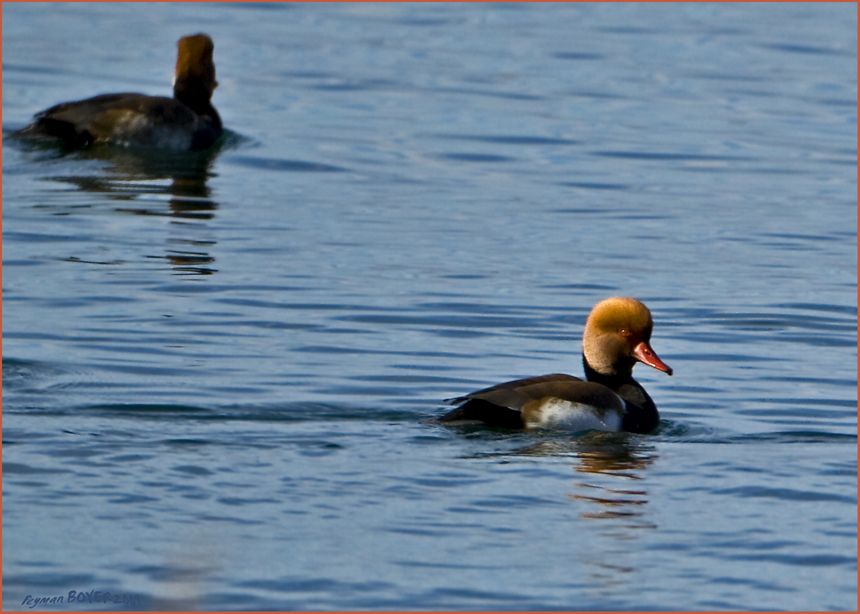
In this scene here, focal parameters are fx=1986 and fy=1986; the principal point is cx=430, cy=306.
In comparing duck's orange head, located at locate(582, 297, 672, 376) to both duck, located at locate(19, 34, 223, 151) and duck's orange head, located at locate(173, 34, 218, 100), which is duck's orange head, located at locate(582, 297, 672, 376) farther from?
duck's orange head, located at locate(173, 34, 218, 100)

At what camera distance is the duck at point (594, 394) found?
9953 mm

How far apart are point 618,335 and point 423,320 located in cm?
246

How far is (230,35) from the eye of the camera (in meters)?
26.1

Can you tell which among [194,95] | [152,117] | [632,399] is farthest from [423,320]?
[194,95]

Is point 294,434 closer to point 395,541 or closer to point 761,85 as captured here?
point 395,541

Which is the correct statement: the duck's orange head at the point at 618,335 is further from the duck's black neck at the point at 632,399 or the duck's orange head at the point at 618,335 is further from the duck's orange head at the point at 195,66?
the duck's orange head at the point at 195,66

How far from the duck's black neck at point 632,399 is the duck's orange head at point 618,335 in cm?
6

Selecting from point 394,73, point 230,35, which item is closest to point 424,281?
point 394,73

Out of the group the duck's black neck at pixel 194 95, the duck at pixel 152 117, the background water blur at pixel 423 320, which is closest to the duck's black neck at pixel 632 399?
the background water blur at pixel 423 320

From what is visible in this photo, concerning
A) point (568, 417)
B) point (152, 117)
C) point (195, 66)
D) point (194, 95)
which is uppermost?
point (195, 66)

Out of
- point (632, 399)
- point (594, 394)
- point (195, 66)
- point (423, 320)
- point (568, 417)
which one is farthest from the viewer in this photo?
point (195, 66)

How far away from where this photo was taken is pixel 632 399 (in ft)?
34.3

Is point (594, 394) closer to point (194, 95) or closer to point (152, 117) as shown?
point (152, 117)

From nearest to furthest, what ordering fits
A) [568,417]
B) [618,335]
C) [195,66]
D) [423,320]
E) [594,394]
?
[568,417], [594,394], [618,335], [423,320], [195,66]
